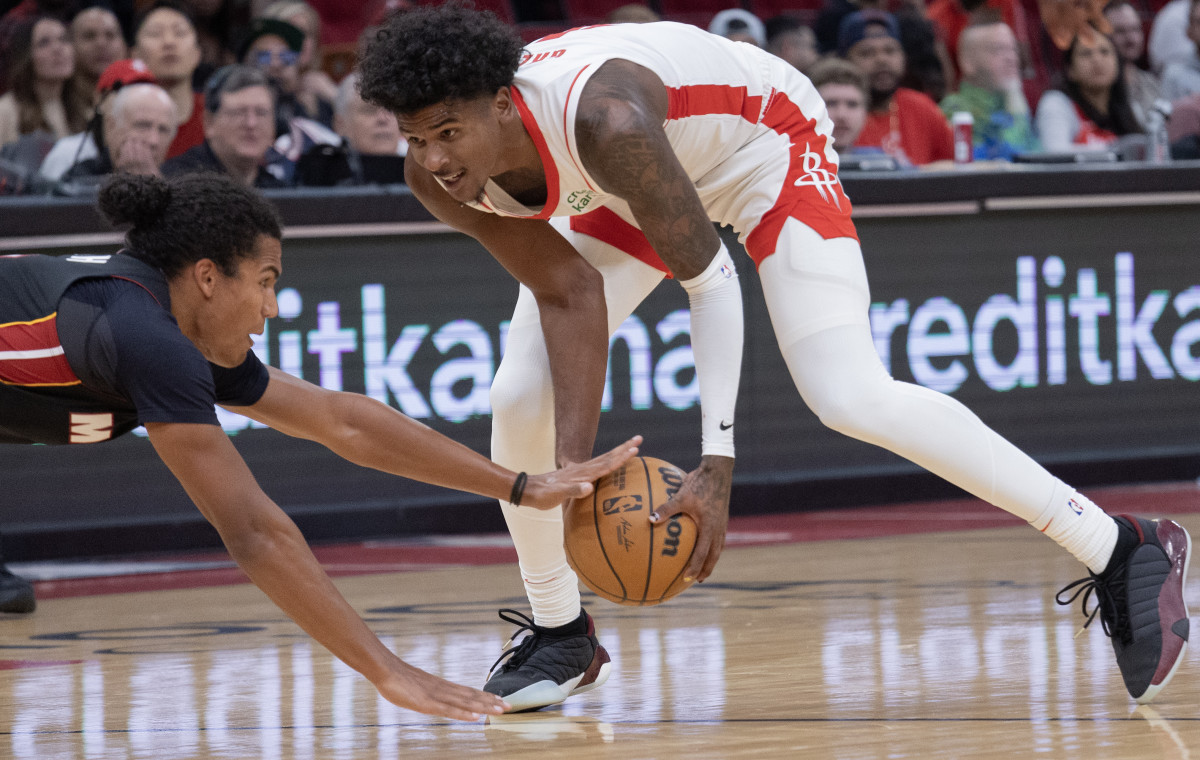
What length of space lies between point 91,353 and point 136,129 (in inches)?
150

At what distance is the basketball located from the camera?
3.37 metres

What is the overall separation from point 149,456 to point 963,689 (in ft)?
11.7

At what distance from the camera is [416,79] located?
10.8 ft

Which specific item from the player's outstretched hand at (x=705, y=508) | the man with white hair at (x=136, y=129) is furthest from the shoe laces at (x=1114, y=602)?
the man with white hair at (x=136, y=129)

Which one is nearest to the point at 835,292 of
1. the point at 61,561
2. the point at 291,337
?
the point at 291,337

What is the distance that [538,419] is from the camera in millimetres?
3707

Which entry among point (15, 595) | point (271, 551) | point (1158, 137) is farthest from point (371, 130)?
point (271, 551)

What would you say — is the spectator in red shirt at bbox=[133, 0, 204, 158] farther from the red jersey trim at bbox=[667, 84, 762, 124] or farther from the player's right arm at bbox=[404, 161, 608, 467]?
the red jersey trim at bbox=[667, 84, 762, 124]

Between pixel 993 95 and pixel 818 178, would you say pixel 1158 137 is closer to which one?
pixel 993 95

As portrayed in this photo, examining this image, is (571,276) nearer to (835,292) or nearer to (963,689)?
(835,292)

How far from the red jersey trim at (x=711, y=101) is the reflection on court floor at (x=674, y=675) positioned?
1.28 m

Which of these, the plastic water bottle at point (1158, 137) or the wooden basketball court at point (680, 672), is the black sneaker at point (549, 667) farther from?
the plastic water bottle at point (1158, 137)

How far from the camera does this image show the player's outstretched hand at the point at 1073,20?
30.1 feet

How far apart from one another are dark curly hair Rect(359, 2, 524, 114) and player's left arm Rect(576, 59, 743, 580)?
0.21m
